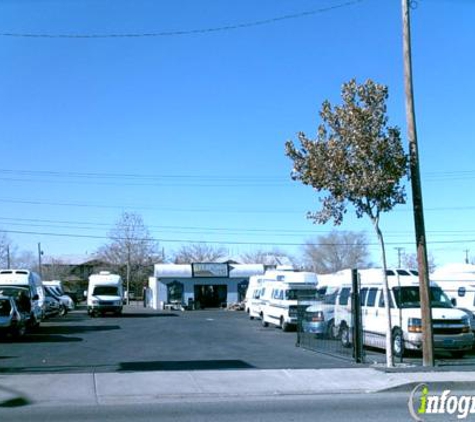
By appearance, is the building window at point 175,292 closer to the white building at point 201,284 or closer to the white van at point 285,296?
the white building at point 201,284

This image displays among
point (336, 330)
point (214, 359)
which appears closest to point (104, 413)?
point (214, 359)

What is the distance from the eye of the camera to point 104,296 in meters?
43.5

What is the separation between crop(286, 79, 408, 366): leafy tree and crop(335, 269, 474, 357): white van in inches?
93.8

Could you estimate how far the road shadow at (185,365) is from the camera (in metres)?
15.1

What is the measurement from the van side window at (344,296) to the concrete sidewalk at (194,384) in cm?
660

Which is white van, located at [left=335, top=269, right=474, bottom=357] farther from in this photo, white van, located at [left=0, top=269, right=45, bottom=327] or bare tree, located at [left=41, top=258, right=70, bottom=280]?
bare tree, located at [left=41, top=258, right=70, bottom=280]

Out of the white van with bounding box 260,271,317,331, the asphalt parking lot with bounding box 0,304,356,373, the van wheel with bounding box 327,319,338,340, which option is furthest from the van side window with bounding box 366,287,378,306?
the white van with bounding box 260,271,317,331

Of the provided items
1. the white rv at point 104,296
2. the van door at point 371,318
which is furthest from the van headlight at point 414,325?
the white rv at point 104,296

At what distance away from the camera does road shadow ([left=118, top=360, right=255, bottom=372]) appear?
15.1m

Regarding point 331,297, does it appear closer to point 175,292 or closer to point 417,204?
point 417,204

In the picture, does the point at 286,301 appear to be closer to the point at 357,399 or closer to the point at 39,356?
the point at 39,356

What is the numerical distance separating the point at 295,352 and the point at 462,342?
459 centimetres

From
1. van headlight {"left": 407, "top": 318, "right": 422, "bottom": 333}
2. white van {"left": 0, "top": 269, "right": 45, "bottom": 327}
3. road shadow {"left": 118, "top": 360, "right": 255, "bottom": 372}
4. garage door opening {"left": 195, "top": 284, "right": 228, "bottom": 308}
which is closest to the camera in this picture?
road shadow {"left": 118, "top": 360, "right": 255, "bottom": 372}

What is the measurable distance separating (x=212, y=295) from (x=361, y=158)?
5044 cm
